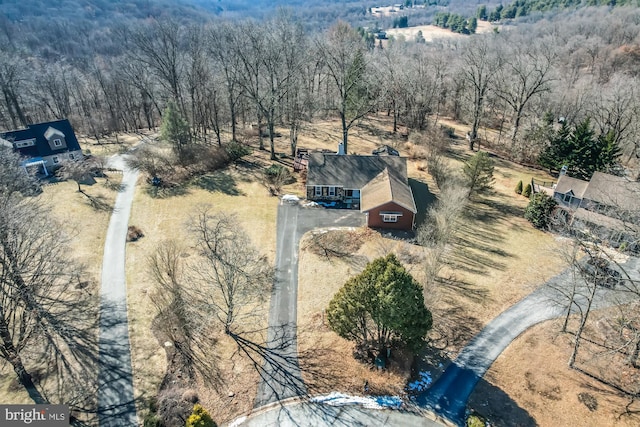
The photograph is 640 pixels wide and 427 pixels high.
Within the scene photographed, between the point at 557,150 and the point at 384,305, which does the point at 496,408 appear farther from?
the point at 557,150

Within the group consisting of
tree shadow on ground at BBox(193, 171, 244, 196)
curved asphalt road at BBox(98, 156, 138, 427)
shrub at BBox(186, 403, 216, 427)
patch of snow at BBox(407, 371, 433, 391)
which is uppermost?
shrub at BBox(186, 403, 216, 427)

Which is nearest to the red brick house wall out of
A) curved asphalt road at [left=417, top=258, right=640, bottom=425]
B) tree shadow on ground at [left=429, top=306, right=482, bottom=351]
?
tree shadow on ground at [left=429, top=306, right=482, bottom=351]

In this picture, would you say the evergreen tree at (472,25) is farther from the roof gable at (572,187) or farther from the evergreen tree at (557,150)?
the roof gable at (572,187)

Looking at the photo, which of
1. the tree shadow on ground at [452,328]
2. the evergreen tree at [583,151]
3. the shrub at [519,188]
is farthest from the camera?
the shrub at [519,188]

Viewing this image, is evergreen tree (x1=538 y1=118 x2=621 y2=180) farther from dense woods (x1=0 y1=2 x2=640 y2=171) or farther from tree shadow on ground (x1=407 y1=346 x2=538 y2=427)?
tree shadow on ground (x1=407 y1=346 x2=538 y2=427)

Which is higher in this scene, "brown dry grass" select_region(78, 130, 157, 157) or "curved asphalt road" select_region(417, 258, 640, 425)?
"brown dry grass" select_region(78, 130, 157, 157)

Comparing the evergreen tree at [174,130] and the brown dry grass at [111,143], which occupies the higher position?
the evergreen tree at [174,130]

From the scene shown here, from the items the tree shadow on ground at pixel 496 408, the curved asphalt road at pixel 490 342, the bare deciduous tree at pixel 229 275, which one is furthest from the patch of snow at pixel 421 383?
the bare deciduous tree at pixel 229 275
